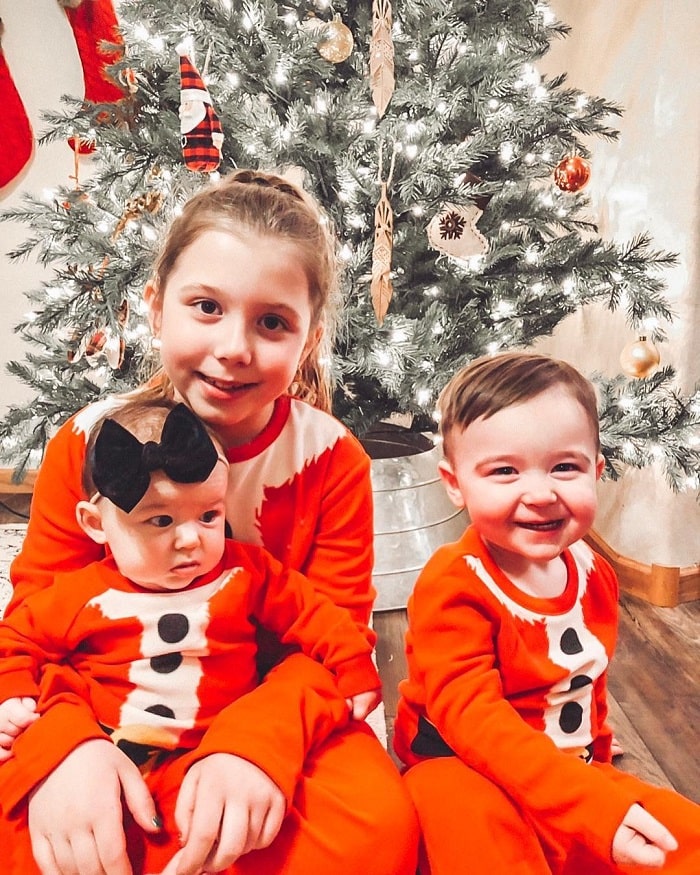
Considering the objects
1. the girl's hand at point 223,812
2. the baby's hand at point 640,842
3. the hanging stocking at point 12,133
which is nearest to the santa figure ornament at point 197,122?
the girl's hand at point 223,812

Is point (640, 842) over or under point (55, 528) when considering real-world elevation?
under

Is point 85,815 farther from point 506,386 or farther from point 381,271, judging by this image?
point 381,271

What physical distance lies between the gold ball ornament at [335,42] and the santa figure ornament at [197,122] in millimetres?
295

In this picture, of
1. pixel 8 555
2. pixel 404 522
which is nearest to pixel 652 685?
pixel 404 522

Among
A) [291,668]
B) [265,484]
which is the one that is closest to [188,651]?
[291,668]

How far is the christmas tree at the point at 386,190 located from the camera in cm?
143

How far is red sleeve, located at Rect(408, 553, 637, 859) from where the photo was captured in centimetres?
65

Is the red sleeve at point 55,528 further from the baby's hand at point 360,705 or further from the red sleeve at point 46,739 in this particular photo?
the baby's hand at point 360,705

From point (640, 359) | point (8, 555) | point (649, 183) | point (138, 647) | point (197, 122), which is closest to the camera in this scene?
point (138, 647)

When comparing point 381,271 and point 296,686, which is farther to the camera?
point 381,271

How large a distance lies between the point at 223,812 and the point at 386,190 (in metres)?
1.15

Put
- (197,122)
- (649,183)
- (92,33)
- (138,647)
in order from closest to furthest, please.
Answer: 1. (138,647)
2. (197,122)
3. (649,183)
4. (92,33)

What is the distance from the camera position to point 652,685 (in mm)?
1340

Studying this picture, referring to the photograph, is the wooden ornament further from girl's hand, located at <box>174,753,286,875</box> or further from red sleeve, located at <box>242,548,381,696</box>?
girl's hand, located at <box>174,753,286,875</box>
